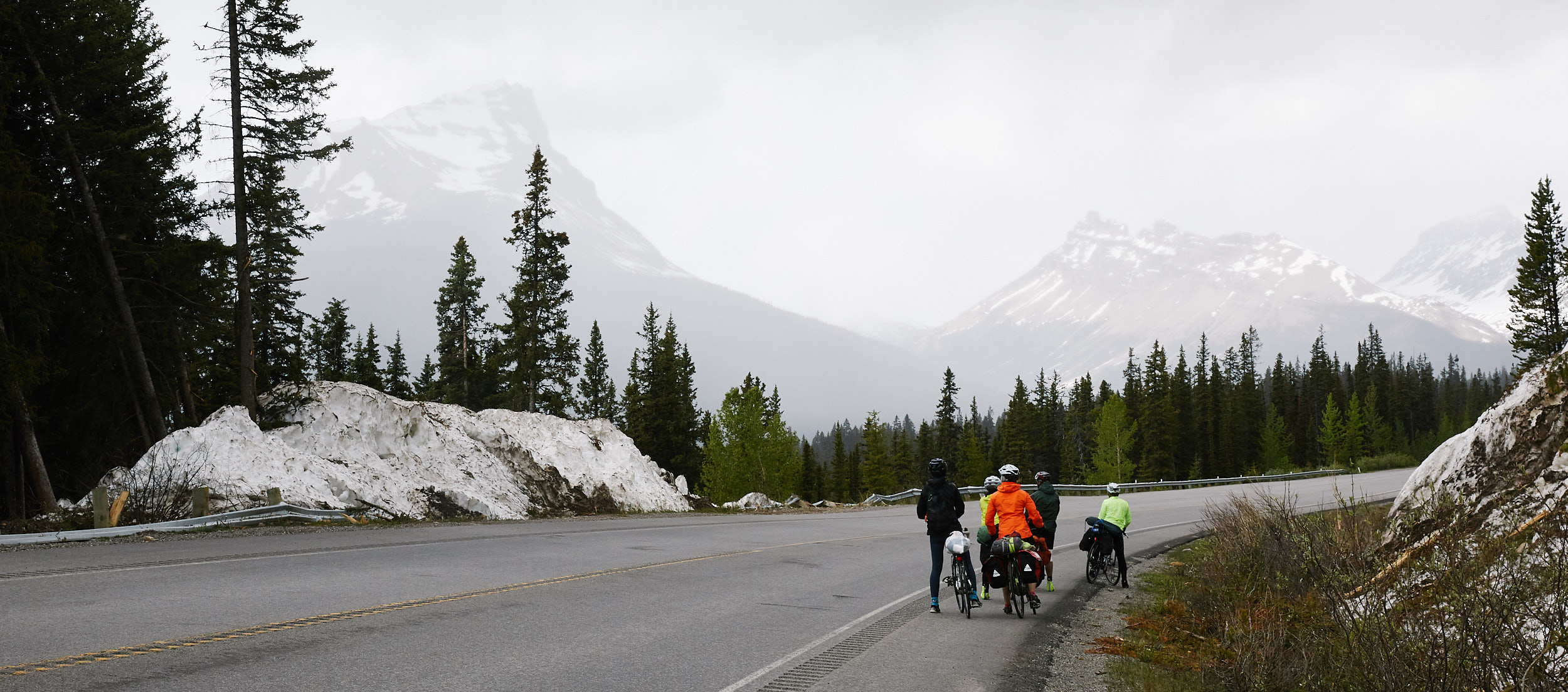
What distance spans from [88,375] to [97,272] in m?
2.65

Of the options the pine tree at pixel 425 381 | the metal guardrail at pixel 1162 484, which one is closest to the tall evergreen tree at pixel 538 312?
the metal guardrail at pixel 1162 484

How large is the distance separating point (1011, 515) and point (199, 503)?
1600 centimetres

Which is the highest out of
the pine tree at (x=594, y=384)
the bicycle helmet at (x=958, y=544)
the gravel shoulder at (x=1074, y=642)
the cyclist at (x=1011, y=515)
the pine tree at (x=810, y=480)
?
the pine tree at (x=594, y=384)

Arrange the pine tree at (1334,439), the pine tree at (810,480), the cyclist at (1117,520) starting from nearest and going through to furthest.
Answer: the cyclist at (1117,520), the pine tree at (1334,439), the pine tree at (810,480)

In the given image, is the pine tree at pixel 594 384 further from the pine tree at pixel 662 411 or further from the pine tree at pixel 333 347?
the pine tree at pixel 333 347

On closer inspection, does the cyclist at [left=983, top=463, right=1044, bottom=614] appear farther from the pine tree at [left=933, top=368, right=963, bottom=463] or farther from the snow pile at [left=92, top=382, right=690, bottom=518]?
the pine tree at [left=933, top=368, right=963, bottom=463]

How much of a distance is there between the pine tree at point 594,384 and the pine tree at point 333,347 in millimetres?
18426

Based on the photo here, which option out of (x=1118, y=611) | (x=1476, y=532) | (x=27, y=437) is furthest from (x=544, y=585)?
(x=27, y=437)

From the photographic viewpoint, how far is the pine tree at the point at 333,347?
6300 centimetres

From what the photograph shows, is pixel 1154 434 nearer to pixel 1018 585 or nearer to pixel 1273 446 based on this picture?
pixel 1273 446

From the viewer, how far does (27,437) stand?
19641 mm

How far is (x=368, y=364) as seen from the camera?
222ft

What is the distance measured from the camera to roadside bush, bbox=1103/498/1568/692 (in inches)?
187

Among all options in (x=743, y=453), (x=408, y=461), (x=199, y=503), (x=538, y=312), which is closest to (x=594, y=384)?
(x=743, y=453)
